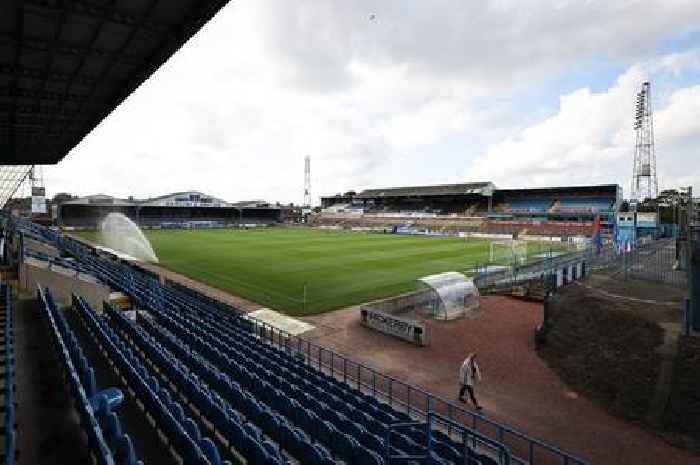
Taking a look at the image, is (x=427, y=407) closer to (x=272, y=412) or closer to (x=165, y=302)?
(x=272, y=412)

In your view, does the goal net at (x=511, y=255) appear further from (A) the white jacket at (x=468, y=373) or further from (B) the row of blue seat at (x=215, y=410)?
(B) the row of blue seat at (x=215, y=410)

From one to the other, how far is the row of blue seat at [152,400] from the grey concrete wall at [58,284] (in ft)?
18.2

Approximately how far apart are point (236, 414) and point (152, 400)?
1.35 m

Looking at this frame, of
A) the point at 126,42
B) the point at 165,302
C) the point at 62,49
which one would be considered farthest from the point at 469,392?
the point at 62,49

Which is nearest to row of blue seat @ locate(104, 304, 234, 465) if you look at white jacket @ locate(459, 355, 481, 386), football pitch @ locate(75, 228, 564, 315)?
white jacket @ locate(459, 355, 481, 386)

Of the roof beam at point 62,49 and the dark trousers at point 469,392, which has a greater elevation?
the roof beam at point 62,49

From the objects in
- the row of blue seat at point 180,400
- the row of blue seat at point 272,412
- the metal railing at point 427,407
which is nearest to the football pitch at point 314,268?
the metal railing at point 427,407

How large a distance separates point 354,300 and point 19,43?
57.5ft

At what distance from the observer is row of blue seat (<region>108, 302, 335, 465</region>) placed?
5.92m

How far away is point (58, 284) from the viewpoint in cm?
1479

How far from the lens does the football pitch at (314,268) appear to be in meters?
24.2

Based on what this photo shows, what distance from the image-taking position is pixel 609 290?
66.7ft

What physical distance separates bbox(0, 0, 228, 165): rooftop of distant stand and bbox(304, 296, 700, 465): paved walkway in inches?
476

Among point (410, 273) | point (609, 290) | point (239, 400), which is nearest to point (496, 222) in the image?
point (410, 273)
